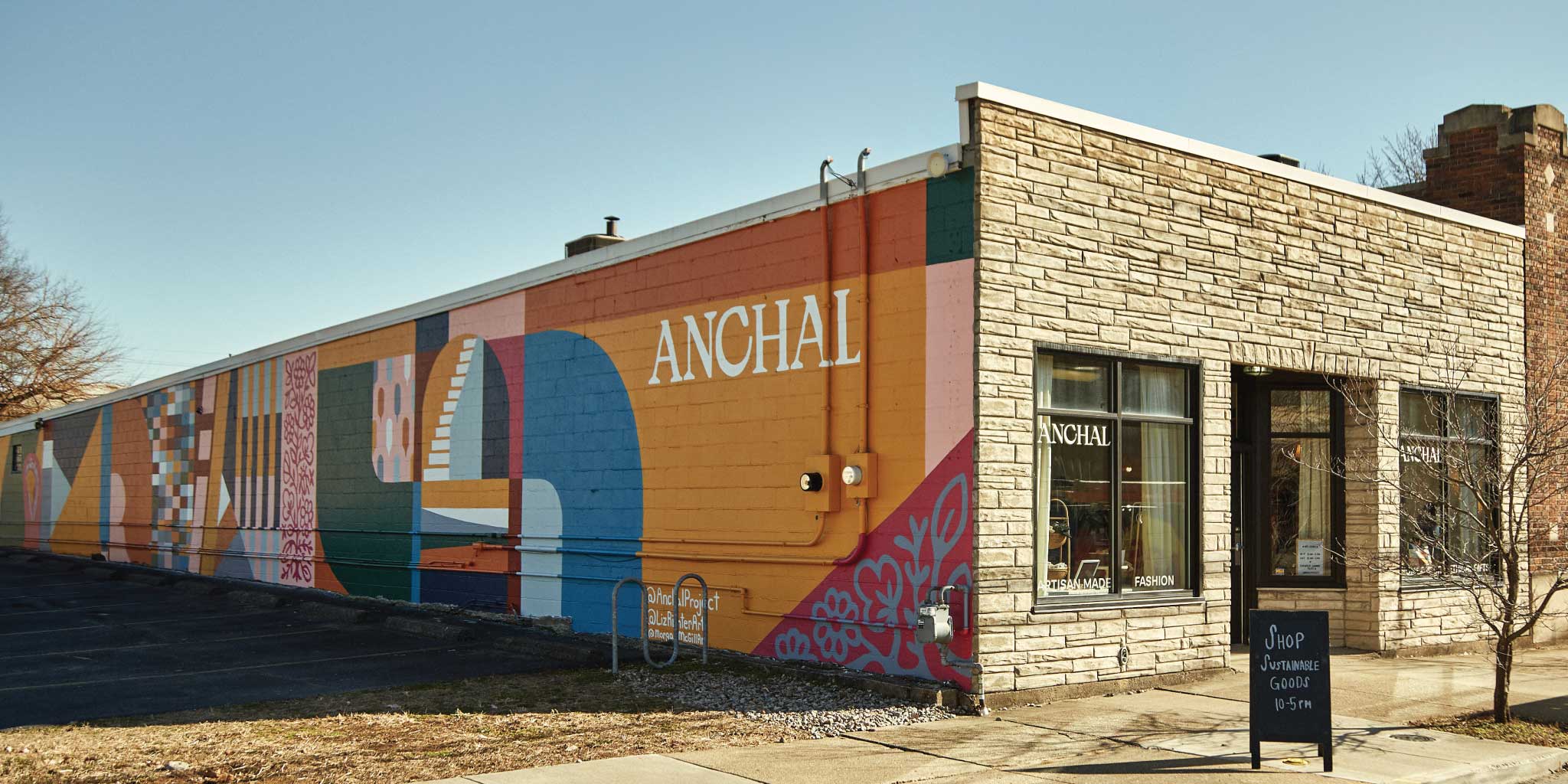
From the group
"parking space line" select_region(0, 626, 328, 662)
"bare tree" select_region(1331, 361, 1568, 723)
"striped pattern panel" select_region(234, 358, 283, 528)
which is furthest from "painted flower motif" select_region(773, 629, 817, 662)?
"striped pattern panel" select_region(234, 358, 283, 528)

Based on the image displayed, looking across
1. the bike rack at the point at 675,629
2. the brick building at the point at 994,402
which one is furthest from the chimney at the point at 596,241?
the bike rack at the point at 675,629

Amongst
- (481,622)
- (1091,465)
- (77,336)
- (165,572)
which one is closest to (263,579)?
(165,572)

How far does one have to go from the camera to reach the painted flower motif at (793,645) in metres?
12.4

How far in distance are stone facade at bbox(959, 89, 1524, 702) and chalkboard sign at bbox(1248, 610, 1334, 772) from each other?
2.41 meters

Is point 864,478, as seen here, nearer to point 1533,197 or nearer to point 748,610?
point 748,610

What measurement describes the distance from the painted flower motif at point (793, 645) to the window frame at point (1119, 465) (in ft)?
8.18

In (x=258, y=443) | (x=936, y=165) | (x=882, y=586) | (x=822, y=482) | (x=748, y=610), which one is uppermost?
(x=936, y=165)

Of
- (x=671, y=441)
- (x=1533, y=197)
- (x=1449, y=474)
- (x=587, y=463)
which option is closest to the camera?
(x=1449, y=474)

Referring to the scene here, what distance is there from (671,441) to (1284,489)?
6952 millimetres

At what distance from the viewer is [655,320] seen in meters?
14.7

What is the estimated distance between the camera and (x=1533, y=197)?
1639cm

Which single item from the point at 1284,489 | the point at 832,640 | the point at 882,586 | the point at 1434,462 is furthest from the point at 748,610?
the point at 1434,462

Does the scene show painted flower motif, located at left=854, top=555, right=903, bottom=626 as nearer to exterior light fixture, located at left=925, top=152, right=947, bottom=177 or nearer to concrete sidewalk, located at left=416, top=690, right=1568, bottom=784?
concrete sidewalk, located at left=416, top=690, right=1568, bottom=784

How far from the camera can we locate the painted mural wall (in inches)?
448
